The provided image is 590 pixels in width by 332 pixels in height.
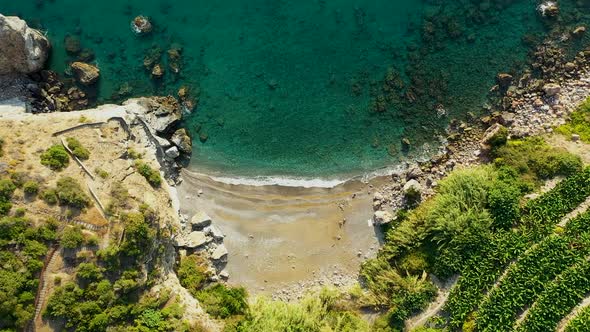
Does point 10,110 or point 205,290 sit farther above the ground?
point 10,110

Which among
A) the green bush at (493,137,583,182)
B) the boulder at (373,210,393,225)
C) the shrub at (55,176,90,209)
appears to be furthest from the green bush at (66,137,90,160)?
the green bush at (493,137,583,182)

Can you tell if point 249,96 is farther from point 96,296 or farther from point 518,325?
point 518,325

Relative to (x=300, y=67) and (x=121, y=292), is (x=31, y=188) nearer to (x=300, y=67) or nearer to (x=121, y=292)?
(x=121, y=292)

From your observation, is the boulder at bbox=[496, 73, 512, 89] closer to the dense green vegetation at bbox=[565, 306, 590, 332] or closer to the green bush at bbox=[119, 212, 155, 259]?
the dense green vegetation at bbox=[565, 306, 590, 332]

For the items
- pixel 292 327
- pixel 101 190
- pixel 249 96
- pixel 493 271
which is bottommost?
pixel 292 327

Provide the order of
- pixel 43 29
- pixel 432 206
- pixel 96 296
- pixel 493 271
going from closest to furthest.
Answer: pixel 96 296, pixel 493 271, pixel 432 206, pixel 43 29

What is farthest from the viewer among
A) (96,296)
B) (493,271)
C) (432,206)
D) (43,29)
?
(43,29)

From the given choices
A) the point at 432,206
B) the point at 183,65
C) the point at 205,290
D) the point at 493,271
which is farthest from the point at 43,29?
the point at 493,271
